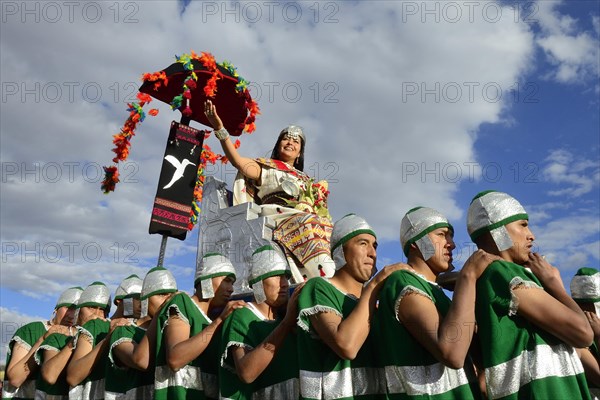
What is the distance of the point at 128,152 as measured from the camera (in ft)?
28.5

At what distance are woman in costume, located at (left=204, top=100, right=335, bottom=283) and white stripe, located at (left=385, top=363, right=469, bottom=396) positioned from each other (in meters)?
3.47

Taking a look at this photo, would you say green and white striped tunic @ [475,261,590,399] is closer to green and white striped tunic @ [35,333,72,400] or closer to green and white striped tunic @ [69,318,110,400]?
green and white striped tunic @ [69,318,110,400]

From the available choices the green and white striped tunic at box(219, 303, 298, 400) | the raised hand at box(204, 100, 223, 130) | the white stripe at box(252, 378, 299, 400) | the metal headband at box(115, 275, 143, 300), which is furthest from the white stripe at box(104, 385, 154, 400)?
the raised hand at box(204, 100, 223, 130)

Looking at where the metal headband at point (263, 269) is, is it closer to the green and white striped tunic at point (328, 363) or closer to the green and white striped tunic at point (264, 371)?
the green and white striped tunic at point (264, 371)

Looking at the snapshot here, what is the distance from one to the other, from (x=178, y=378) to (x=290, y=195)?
3869 mm

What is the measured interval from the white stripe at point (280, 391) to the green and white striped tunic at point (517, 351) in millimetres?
1143

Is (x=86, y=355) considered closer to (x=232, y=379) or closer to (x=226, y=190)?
(x=232, y=379)

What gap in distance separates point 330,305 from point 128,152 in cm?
635

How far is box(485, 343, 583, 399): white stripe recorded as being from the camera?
2633 millimetres

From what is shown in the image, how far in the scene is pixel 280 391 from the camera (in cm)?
346

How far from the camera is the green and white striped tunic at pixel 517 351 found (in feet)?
8.60

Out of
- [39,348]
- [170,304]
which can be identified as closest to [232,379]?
[170,304]

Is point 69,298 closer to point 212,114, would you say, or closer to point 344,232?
point 212,114

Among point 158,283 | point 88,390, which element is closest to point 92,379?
point 88,390
